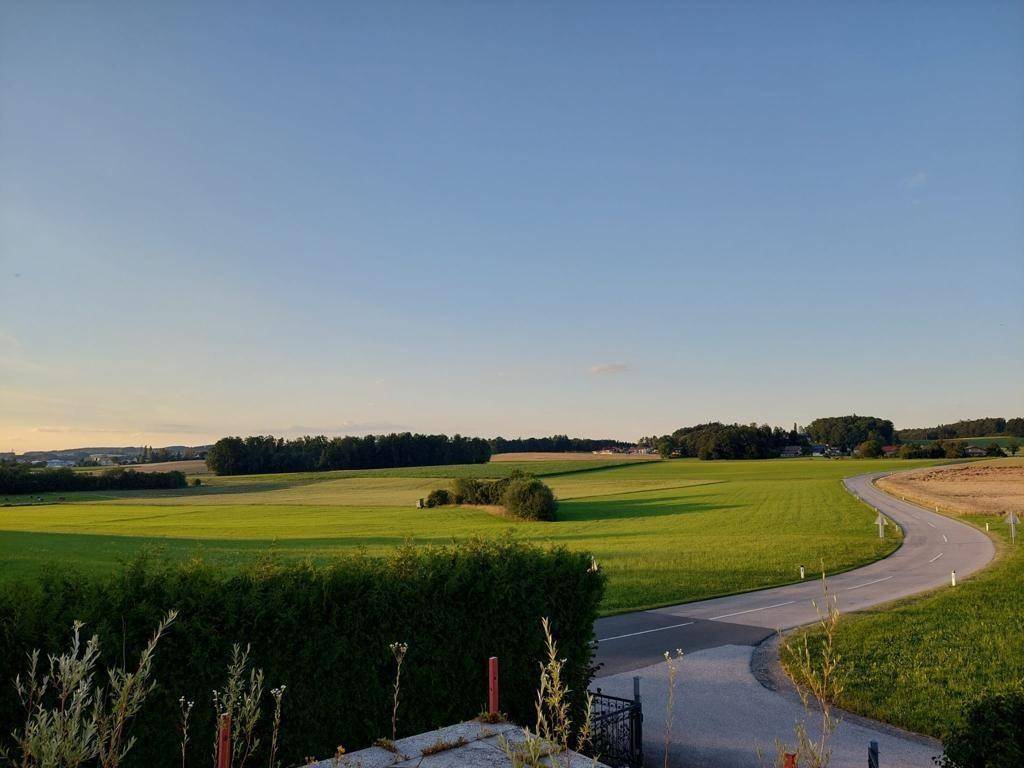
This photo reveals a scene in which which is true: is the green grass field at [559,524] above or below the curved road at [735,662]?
below

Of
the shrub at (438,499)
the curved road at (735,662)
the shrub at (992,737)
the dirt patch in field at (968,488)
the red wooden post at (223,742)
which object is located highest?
the red wooden post at (223,742)

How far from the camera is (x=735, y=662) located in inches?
642

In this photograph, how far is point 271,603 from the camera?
8.50 meters

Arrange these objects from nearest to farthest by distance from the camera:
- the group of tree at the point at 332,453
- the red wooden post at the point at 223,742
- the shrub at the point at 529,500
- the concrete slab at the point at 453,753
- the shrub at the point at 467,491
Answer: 1. the red wooden post at the point at 223,742
2. the concrete slab at the point at 453,753
3. the shrub at the point at 529,500
4. the shrub at the point at 467,491
5. the group of tree at the point at 332,453

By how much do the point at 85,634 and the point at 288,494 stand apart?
284 ft

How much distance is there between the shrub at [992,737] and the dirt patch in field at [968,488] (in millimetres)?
54161

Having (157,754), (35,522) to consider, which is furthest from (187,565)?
(35,522)

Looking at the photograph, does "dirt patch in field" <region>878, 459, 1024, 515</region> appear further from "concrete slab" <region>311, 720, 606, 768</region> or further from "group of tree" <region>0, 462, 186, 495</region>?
"group of tree" <region>0, 462, 186, 495</region>

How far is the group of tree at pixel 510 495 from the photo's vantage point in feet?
195

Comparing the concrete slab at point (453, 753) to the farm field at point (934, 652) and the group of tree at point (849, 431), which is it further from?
the group of tree at point (849, 431)

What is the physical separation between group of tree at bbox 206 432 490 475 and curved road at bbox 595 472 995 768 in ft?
346

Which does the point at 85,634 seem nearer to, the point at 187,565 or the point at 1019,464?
the point at 187,565

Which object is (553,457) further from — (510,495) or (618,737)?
(618,737)

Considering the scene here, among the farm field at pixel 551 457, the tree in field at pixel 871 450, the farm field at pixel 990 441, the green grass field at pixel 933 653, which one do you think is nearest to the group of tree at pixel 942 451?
the farm field at pixel 990 441
